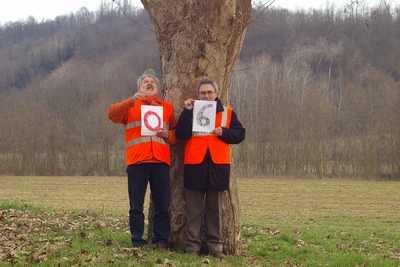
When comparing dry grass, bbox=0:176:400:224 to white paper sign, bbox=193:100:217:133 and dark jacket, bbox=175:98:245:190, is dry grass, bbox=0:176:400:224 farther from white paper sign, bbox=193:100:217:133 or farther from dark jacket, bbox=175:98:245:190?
white paper sign, bbox=193:100:217:133

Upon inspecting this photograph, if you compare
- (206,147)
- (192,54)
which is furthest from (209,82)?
(206,147)

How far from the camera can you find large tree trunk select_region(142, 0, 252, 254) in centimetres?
684

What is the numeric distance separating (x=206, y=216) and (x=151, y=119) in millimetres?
1424

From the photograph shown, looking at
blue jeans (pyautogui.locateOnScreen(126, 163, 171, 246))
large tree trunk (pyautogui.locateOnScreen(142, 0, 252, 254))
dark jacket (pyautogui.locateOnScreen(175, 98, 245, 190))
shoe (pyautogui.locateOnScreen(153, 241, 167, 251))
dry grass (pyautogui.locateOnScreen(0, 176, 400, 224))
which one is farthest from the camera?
dry grass (pyautogui.locateOnScreen(0, 176, 400, 224))

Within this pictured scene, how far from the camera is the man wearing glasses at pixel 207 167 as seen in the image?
639 centimetres

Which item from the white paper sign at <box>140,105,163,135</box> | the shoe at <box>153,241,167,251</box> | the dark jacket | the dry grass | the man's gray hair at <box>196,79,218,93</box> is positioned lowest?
the dry grass

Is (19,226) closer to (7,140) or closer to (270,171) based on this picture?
(270,171)

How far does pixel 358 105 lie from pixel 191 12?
4387 cm

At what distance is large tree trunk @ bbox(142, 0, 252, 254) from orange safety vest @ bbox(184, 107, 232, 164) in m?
0.46

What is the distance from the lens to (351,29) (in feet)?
318

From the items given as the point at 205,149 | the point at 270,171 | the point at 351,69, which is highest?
the point at 351,69

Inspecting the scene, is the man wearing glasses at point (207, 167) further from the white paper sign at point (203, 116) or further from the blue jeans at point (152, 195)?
the blue jeans at point (152, 195)

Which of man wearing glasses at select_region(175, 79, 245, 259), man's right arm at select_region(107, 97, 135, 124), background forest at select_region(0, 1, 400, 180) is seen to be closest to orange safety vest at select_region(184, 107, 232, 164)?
man wearing glasses at select_region(175, 79, 245, 259)

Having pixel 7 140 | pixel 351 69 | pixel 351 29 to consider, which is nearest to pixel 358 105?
pixel 7 140
